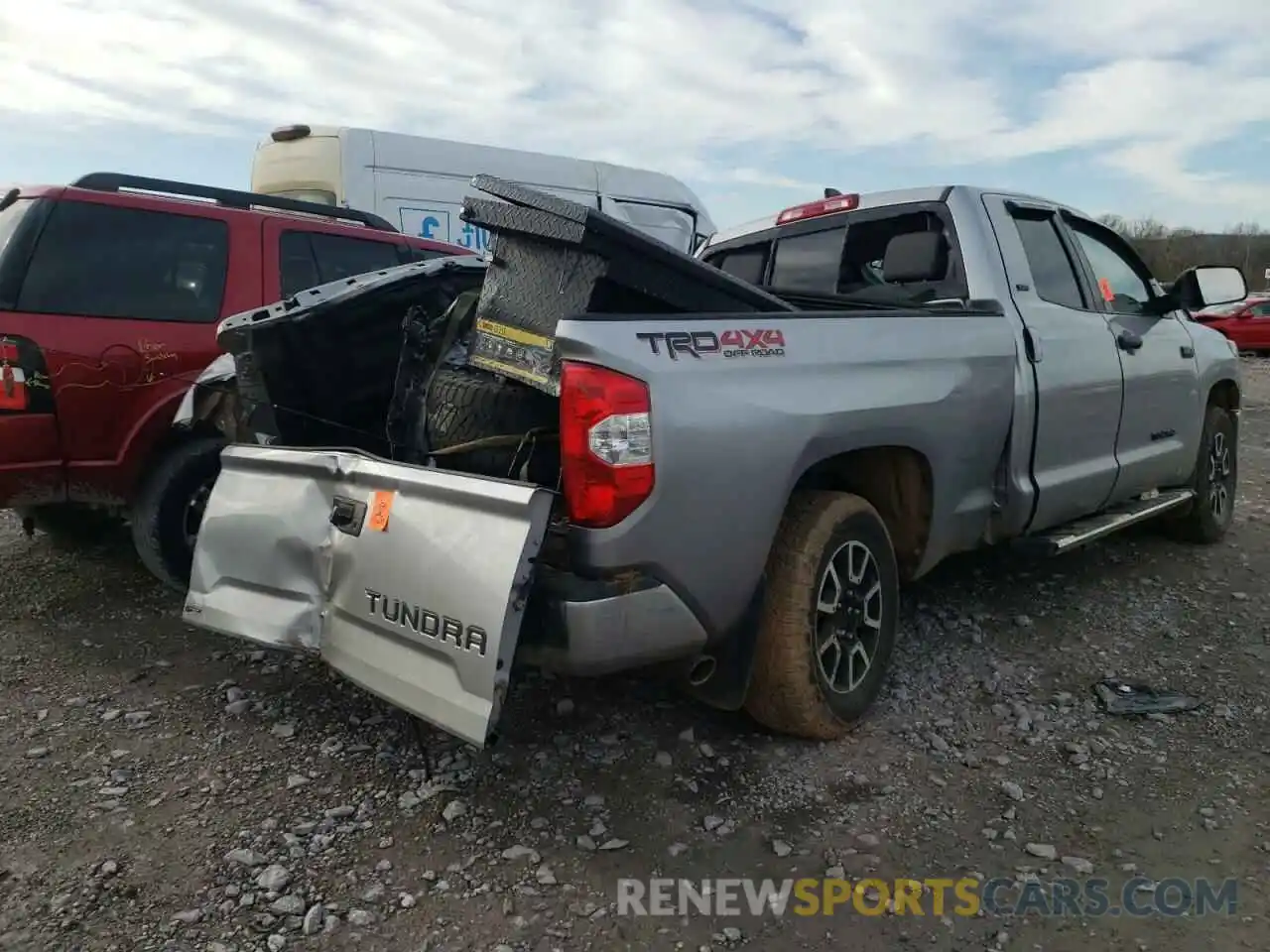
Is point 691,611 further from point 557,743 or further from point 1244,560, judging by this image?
point 1244,560

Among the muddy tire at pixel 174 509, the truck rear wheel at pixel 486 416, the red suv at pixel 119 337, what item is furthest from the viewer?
the muddy tire at pixel 174 509

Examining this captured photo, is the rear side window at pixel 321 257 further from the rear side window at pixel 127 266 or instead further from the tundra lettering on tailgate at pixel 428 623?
the tundra lettering on tailgate at pixel 428 623

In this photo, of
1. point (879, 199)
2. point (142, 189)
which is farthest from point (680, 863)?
point (142, 189)

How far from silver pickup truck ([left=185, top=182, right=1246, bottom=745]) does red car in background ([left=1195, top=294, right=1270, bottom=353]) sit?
21.0 meters

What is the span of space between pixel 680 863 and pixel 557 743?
0.75 metres

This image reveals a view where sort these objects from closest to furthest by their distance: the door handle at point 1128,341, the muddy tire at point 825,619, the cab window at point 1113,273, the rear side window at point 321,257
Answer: the muddy tire at point 825,619, the door handle at point 1128,341, the cab window at point 1113,273, the rear side window at point 321,257

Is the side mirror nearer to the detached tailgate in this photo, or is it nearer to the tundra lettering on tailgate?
the detached tailgate

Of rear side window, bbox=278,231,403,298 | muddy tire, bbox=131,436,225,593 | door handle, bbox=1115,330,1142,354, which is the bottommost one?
muddy tire, bbox=131,436,225,593

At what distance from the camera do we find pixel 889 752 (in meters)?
3.19

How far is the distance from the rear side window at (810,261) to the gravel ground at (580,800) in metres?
1.64

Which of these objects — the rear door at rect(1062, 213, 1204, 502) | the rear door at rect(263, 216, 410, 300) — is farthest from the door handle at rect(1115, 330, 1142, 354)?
the rear door at rect(263, 216, 410, 300)

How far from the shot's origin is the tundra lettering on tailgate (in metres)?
2.40

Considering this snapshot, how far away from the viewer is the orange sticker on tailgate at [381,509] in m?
2.69

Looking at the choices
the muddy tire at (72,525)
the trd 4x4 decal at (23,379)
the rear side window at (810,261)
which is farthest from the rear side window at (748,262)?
the muddy tire at (72,525)
